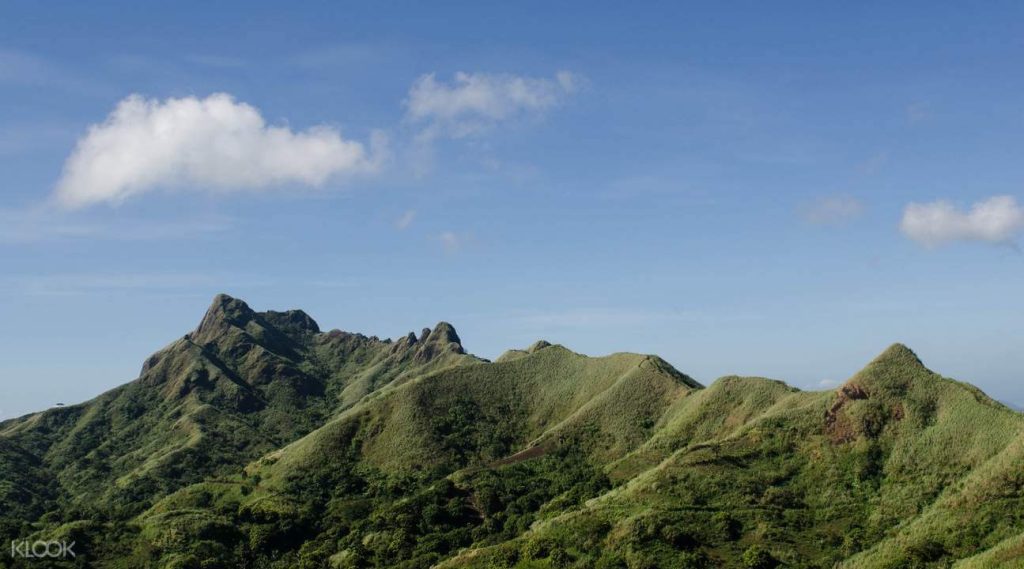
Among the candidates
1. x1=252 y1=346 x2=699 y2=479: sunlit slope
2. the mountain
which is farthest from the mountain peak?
x1=252 y1=346 x2=699 y2=479: sunlit slope

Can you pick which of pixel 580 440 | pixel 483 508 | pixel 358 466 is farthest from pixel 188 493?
pixel 580 440

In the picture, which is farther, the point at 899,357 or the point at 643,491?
the point at 899,357

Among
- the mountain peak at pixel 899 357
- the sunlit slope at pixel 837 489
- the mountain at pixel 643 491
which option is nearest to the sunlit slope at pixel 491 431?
the mountain at pixel 643 491

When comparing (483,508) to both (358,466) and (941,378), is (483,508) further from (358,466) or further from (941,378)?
(941,378)

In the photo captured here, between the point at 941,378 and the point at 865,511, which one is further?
the point at 941,378

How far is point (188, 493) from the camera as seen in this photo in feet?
558

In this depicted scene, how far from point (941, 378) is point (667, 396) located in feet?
192

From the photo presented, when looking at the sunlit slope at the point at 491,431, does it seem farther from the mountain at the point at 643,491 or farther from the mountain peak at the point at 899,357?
the mountain peak at the point at 899,357

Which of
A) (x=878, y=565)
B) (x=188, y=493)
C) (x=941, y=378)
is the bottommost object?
(x=878, y=565)

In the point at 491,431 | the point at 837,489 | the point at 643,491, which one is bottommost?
the point at 837,489

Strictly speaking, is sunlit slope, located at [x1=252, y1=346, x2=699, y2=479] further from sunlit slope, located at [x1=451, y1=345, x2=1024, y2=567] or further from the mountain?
sunlit slope, located at [x1=451, y1=345, x2=1024, y2=567]

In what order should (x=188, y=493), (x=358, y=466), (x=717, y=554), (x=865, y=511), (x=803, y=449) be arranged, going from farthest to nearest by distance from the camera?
(x=358, y=466)
(x=188, y=493)
(x=803, y=449)
(x=865, y=511)
(x=717, y=554)

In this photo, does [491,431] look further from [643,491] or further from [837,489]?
[837,489]

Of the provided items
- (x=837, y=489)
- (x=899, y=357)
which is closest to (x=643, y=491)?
(x=837, y=489)
